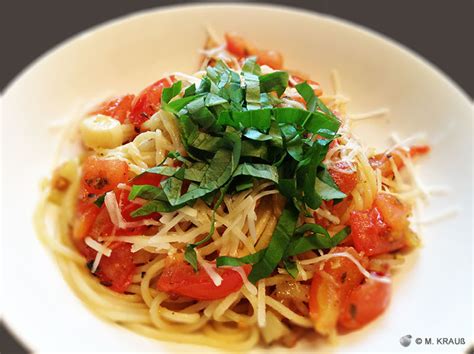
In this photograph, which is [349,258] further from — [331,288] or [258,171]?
[258,171]

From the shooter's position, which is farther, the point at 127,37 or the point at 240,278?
the point at 127,37

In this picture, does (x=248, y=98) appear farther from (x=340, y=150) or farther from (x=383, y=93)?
(x=383, y=93)

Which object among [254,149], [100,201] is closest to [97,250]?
[100,201]

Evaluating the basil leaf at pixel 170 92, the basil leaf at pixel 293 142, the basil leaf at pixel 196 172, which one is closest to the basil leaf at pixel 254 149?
the basil leaf at pixel 293 142

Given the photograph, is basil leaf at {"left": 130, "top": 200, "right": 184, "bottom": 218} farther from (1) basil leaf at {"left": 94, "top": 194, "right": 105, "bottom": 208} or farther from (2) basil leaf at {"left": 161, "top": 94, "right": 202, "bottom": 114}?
(2) basil leaf at {"left": 161, "top": 94, "right": 202, "bottom": 114}

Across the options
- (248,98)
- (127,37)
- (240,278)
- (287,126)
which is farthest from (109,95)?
(240,278)

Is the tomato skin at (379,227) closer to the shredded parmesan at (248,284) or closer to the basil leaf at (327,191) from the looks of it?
the basil leaf at (327,191)
